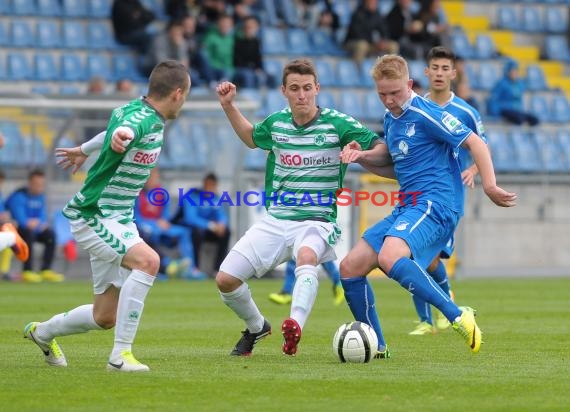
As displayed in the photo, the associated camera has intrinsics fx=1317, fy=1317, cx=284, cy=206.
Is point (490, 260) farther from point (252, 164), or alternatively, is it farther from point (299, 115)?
point (299, 115)

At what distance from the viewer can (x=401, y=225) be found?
8.77 metres

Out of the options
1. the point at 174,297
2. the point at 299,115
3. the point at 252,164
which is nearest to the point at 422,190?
the point at 299,115

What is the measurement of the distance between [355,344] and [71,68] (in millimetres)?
15192

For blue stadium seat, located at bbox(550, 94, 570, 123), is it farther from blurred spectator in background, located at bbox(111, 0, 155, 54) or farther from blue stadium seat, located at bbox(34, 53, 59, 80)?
blue stadium seat, located at bbox(34, 53, 59, 80)

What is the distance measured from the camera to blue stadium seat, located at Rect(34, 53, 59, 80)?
22.6 metres

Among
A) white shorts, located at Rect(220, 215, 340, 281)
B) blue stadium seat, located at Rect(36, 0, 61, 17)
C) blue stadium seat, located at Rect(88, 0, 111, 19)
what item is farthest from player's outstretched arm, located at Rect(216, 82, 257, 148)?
blue stadium seat, located at Rect(88, 0, 111, 19)

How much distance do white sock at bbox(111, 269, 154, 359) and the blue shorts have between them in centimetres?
183

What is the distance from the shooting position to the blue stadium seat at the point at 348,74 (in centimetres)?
2502

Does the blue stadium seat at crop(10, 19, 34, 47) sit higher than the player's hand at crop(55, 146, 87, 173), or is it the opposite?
the blue stadium seat at crop(10, 19, 34, 47)

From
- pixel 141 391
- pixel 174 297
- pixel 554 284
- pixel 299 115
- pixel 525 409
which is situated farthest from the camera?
pixel 554 284

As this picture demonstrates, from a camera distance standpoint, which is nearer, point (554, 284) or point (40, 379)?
point (40, 379)

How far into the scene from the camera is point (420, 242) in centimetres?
876

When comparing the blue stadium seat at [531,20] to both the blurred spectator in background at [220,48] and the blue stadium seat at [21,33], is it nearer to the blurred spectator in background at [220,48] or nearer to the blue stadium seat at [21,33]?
Answer: the blurred spectator in background at [220,48]

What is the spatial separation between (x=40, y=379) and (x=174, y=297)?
8.38 m
